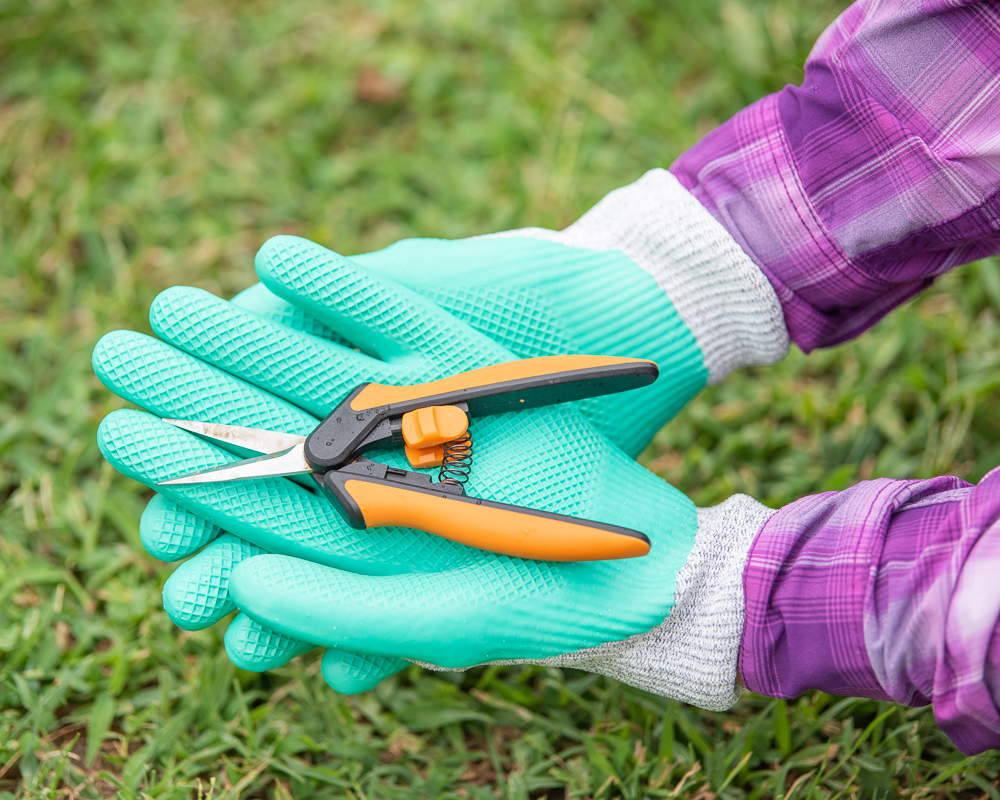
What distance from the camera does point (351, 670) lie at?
3.95ft

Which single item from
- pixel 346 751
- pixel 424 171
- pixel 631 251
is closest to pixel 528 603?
pixel 346 751

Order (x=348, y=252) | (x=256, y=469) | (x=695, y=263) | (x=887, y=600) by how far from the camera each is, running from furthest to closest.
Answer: (x=348, y=252)
(x=695, y=263)
(x=256, y=469)
(x=887, y=600)

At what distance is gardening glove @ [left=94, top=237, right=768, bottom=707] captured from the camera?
3.79ft

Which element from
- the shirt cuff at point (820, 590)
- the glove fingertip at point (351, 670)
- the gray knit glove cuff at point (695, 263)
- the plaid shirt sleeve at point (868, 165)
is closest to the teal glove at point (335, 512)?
the glove fingertip at point (351, 670)

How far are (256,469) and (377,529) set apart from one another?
19 centimetres

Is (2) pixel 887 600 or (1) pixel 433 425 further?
(1) pixel 433 425

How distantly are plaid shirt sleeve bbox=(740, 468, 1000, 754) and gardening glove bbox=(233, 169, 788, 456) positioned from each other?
12.6 inches

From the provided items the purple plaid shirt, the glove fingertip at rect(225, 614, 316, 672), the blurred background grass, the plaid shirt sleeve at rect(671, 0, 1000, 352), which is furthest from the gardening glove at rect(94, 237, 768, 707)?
the plaid shirt sleeve at rect(671, 0, 1000, 352)

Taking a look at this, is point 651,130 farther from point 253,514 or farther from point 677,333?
point 253,514

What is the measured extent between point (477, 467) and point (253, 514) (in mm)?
317

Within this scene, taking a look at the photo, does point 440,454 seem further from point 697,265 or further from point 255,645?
point 697,265

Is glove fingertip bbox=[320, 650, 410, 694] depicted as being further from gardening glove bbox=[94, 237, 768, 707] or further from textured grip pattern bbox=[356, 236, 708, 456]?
textured grip pattern bbox=[356, 236, 708, 456]

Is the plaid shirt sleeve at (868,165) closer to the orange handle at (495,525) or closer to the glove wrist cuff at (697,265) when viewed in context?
the glove wrist cuff at (697,265)

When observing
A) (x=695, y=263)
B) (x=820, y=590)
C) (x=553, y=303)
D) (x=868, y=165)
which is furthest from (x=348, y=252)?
(x=820, y=590)
